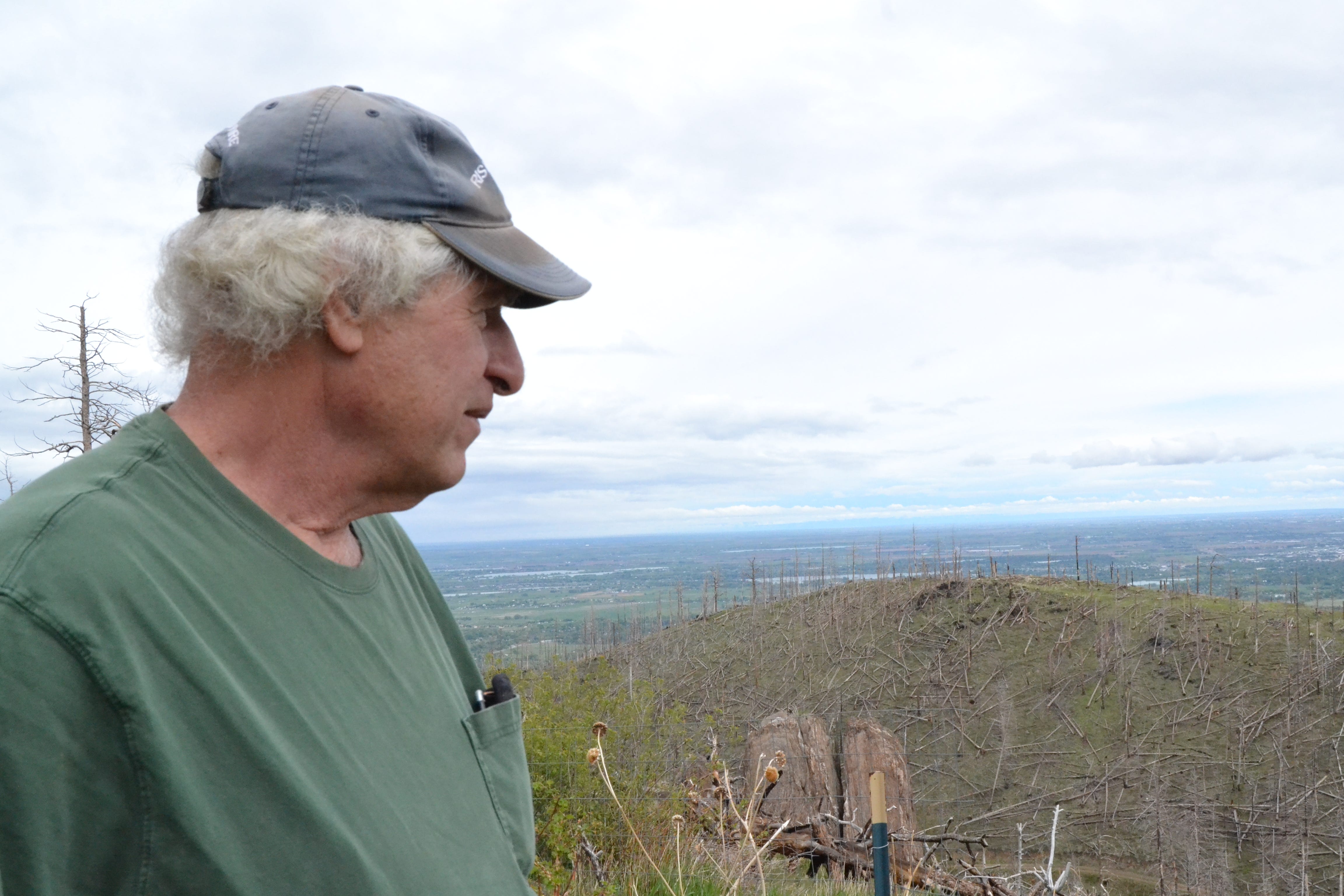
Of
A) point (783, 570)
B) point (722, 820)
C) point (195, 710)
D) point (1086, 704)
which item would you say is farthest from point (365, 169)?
point (783, 570)

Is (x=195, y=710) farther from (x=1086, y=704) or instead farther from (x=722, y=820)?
(x=1086, y=704)

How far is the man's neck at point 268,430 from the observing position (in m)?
1.02

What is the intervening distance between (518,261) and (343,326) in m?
0.22

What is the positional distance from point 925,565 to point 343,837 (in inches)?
1180

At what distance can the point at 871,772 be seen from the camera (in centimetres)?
792

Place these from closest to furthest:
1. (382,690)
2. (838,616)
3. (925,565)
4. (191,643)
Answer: (191,643)
(382,690)
(838,616)
(925,565)

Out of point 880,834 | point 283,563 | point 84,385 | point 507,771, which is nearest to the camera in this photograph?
point 283,563

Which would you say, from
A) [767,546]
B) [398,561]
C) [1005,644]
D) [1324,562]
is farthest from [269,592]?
[767,546]

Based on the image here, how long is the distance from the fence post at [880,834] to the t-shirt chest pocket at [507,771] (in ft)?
2.61

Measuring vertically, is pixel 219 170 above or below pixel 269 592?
above

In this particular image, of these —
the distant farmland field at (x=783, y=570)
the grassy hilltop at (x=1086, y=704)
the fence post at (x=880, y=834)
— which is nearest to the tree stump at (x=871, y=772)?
the distant farmland field at (x=783, y=570)

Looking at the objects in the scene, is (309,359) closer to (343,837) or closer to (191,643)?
(191,643)

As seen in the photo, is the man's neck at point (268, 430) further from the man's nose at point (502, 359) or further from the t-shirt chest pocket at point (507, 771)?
the t-shirt chest pocket at point (507, 771)

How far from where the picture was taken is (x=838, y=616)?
2769 centimetres
